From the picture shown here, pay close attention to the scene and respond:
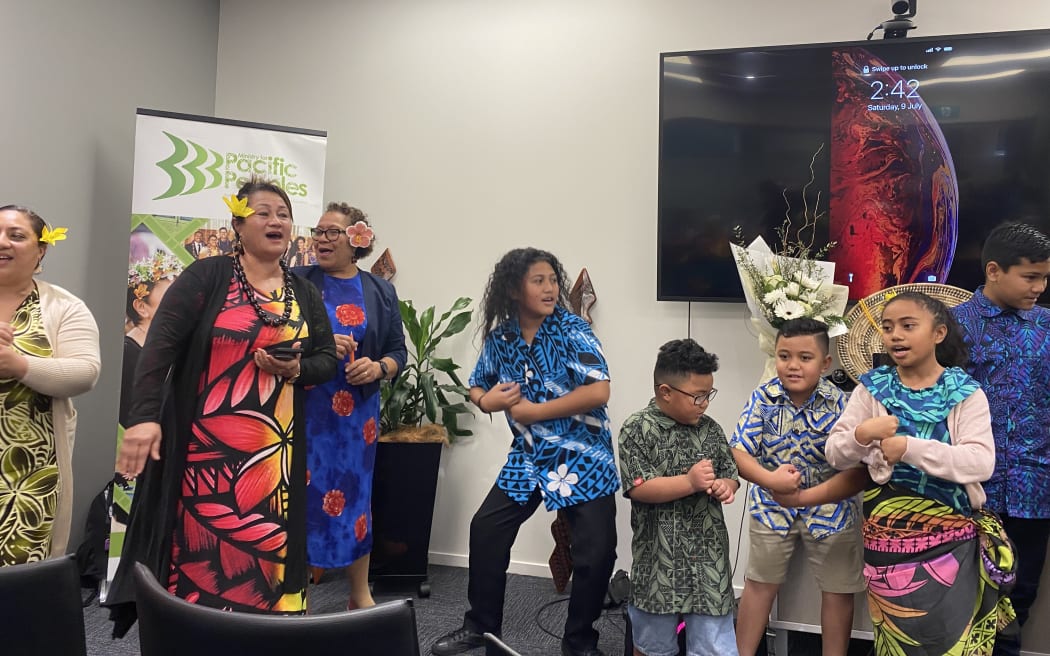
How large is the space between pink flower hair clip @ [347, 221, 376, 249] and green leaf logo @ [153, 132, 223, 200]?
3.82 ft

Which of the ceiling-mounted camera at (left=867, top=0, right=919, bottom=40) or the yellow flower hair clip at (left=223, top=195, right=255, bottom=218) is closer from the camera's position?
the yellow flower hair clip at (left=223, top=195, right=255, bottom=218)

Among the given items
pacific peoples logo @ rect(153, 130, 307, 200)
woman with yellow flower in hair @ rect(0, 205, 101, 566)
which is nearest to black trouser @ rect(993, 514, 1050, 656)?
woman with yellow flower in hair @ rect(0, 205, 101, 566)

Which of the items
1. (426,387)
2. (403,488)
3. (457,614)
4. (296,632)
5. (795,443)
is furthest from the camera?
(426,387)

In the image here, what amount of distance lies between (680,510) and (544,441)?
1.84ft

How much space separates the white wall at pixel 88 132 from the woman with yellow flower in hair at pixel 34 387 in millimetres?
1155

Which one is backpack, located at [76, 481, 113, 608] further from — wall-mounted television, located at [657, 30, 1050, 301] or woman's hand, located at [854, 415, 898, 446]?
woman's hand, located at [854, 415, 898, 446]

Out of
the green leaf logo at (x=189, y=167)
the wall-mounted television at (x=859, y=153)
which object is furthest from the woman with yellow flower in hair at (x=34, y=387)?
the wall-mounted television at (x=859, y=153)

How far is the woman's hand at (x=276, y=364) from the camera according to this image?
205 centimetres

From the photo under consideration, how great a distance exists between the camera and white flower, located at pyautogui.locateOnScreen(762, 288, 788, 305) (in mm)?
2896

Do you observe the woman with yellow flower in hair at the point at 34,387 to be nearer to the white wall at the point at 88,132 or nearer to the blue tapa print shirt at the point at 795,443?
the white wall at the point at 88,132

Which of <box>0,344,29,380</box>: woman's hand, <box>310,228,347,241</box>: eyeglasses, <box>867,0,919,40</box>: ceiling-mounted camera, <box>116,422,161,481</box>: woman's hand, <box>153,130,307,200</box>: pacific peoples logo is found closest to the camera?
<box>116,422,161,481</box>: woman's hand

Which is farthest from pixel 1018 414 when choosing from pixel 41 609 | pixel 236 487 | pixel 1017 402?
pixel 41 609

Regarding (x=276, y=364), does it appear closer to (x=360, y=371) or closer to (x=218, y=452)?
(x=218, y=452)

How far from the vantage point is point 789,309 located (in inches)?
113
